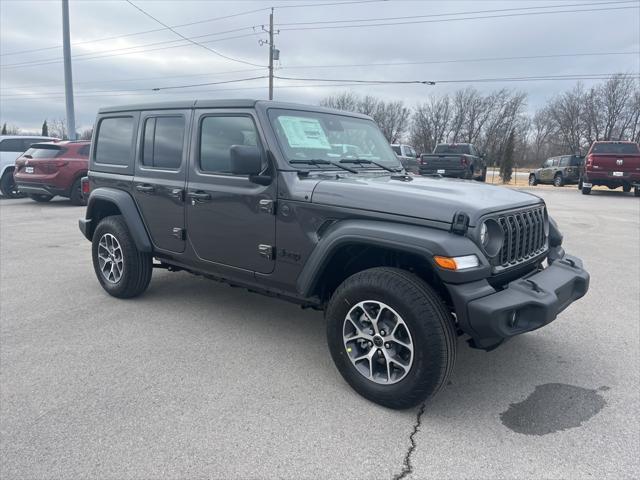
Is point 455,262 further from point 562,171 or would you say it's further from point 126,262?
point 562,171

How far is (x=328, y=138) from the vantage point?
4.00m

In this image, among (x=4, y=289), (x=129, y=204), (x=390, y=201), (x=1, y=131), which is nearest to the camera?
(x=390, y=201)

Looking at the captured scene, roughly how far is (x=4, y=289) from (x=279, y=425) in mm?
4161

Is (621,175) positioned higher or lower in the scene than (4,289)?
higher

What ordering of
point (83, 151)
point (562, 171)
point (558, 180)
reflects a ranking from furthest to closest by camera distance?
1. point (558, 180)
2. point (562, 171)
3. point (83, 151)

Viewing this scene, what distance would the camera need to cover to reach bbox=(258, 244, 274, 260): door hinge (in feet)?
11.7

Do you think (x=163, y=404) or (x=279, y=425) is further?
(x=163, y=404)

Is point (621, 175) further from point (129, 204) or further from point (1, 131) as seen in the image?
point (1, 131)

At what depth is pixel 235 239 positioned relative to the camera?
381cm

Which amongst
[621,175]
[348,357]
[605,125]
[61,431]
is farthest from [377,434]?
[605,125]

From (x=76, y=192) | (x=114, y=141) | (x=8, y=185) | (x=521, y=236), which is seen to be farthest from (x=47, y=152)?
(x=521, y=236)

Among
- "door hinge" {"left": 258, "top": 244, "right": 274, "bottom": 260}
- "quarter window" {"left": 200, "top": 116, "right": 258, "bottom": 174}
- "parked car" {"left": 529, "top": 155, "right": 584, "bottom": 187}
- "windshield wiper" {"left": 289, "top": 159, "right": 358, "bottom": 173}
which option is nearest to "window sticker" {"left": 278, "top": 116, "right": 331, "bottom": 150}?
"windshield wiper" {"left": 289, "top": 159, "right": 358, "bottom": 173}

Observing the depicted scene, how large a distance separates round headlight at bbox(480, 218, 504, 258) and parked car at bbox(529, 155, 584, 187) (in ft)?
77.3

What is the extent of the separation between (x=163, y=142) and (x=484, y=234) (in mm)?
3002
